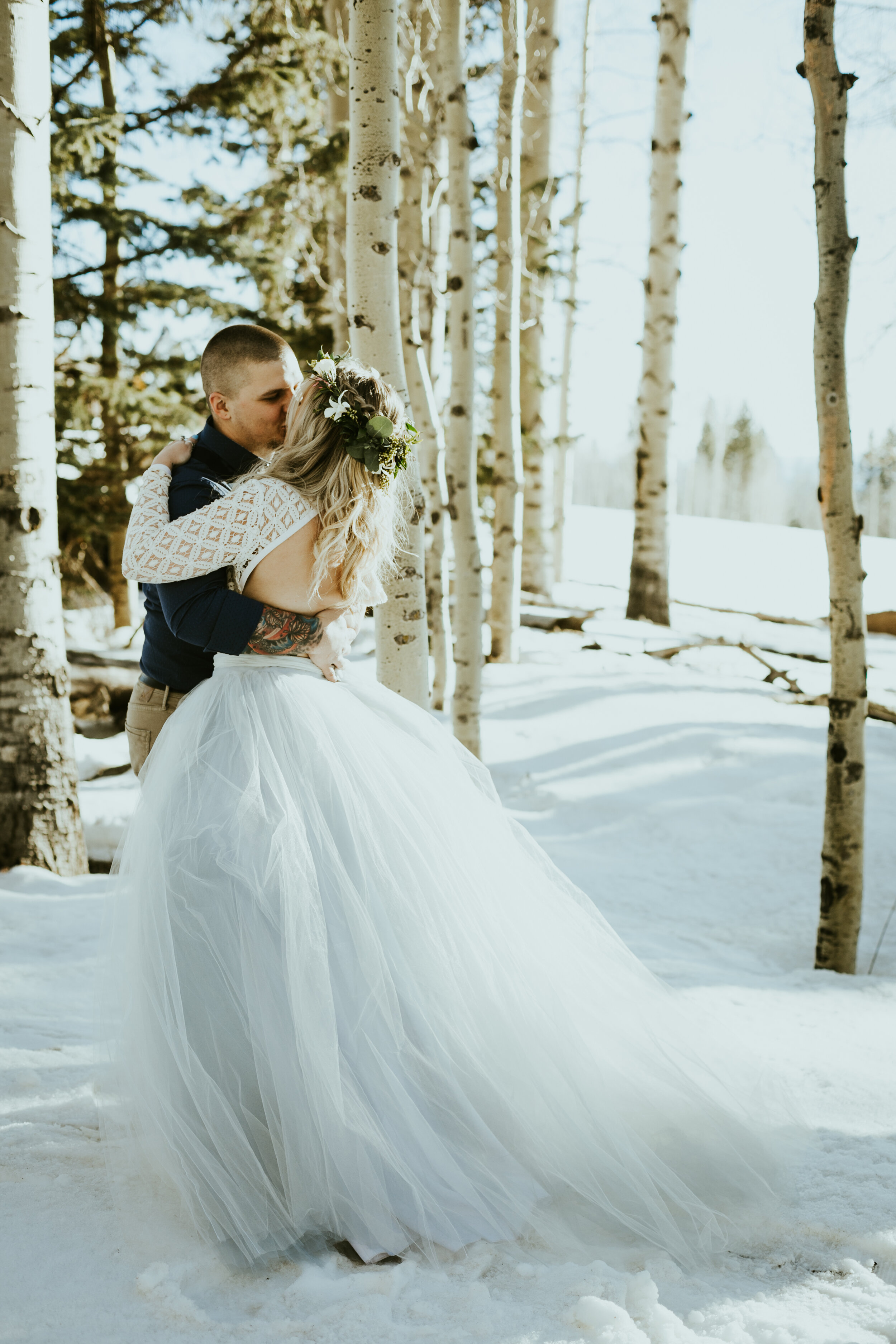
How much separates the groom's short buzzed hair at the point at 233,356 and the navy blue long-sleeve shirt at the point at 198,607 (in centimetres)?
12

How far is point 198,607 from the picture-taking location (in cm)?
237

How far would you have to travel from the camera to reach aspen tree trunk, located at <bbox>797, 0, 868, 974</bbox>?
3.88 m

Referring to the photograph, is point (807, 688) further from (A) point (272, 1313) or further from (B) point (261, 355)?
(A) point (272, 1313)

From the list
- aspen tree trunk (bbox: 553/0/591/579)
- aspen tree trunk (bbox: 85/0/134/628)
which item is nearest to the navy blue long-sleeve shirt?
aspen tree trunk (bbox: 85/0/134/628)

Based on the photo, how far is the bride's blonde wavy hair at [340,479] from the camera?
7.74ft

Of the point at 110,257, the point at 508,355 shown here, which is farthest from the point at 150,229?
the point at 508,355

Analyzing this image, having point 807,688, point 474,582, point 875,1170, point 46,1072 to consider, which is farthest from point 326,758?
point 807,688

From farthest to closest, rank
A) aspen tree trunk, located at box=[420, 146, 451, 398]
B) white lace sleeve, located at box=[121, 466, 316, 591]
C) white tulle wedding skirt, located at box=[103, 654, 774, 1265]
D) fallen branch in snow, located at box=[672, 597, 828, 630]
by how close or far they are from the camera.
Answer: fallen branch in snow, located at box=[672, 597, 828, 630] < aspen tree trunk, located at box=[420, 146, 451, 398] < white lace sleeve, located at box=[121, 466, 316, 591] < white tulle wedding skirt, located at box=[103, 654, 774, 1265]

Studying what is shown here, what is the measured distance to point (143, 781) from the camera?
252 centimetres

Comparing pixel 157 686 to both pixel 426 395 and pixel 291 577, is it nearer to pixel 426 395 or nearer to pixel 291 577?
pixel 291 577

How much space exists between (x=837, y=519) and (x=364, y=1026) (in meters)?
3.04

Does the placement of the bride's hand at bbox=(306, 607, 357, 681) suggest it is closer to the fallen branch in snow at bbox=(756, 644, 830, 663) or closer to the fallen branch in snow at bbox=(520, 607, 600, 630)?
the fallen branch in snow at bbox=(756, 644, 830, 663)

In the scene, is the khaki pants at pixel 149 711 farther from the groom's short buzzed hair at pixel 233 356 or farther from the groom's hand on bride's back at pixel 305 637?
the groom's short buzzed hair at pixel 233 356

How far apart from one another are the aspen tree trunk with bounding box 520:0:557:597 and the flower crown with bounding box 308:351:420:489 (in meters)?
7.20
